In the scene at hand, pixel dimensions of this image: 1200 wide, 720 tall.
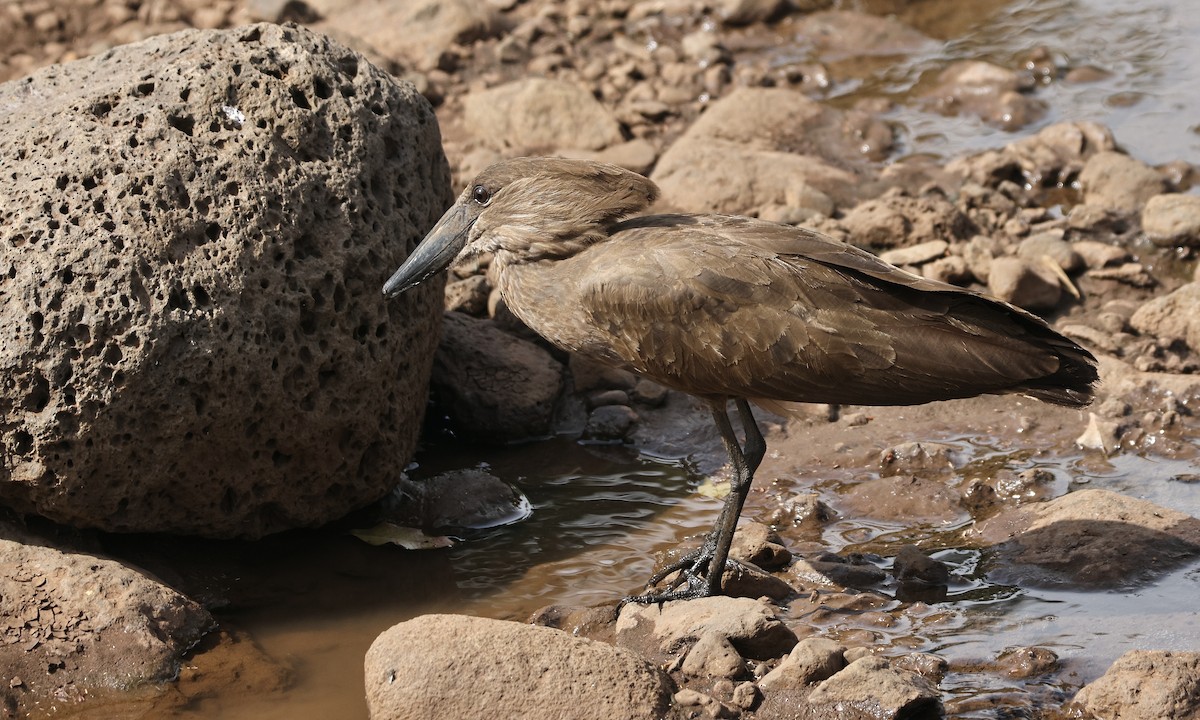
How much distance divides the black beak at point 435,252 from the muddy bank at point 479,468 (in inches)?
7.0

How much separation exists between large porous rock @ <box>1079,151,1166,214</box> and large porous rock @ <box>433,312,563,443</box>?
3773mm

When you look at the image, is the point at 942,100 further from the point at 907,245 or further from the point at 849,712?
the point at 849,712

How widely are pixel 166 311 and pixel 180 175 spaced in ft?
1.92

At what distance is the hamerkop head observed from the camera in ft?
18.7

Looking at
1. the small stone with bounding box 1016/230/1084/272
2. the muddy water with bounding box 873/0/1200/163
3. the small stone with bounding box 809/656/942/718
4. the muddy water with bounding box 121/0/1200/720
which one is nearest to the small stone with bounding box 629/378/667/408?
the muddy water with bounding box 121/0/1200/720

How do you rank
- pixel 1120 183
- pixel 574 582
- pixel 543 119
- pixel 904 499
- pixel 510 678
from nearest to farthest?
pixel 510 678 → pixel 574 582 → pixel 904 499 → pixel 1120 183 → pixel 543 119

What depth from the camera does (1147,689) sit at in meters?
4.41

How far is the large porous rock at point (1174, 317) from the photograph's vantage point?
7.18 m

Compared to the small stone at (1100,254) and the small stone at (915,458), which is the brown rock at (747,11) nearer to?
the small stone at (1100,254)

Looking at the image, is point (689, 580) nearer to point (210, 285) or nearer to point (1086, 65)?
point (210, 285)

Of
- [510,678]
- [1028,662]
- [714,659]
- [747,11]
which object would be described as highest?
[747,11]

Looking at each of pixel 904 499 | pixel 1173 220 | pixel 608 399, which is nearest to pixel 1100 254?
pixel 1173 220

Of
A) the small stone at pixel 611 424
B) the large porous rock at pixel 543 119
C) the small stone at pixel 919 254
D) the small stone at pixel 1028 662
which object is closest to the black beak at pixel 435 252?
the small stone at pixel 611 424

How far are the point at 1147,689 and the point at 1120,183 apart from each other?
16.3 ft
